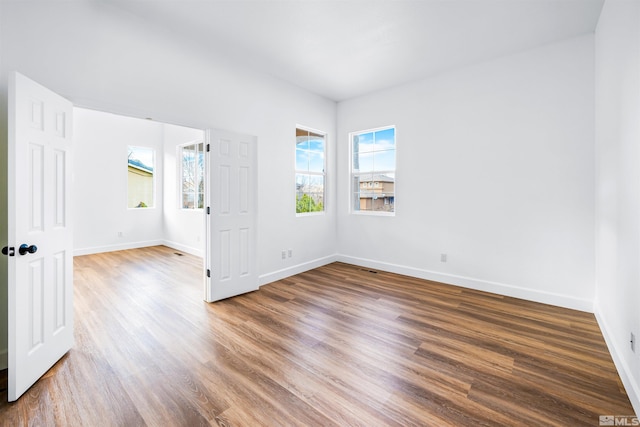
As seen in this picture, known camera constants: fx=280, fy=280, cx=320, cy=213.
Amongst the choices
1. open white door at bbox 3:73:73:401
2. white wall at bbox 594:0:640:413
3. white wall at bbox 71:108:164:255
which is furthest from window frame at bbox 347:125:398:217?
white wall at bbox 71:108:164:255

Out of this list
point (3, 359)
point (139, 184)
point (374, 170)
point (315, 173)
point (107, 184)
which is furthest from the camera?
point (139, 184)

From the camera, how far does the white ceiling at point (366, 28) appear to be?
261 centimetres

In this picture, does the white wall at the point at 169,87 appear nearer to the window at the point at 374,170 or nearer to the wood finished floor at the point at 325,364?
the window at the point at 374,170

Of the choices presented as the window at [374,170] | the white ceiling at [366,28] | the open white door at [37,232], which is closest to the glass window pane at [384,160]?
the window at [374,170]

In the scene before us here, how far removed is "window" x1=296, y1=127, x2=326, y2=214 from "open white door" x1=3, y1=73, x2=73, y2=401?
2986 millimetres

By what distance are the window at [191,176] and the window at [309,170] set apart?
2.55m

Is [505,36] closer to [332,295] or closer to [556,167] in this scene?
[556,167]

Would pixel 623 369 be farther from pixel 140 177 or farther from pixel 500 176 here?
pixel 140 177

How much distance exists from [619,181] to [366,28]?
2.61 metres

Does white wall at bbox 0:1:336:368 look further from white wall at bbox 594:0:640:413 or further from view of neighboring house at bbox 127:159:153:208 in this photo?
view of neighboring house at bbox 127:159:153:208

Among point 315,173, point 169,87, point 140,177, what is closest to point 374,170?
point 315,173

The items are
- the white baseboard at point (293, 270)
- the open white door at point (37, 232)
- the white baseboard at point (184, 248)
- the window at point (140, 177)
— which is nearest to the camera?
the open white door at point (37, 232)

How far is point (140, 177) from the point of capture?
6.96 metres

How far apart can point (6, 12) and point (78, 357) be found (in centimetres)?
269
